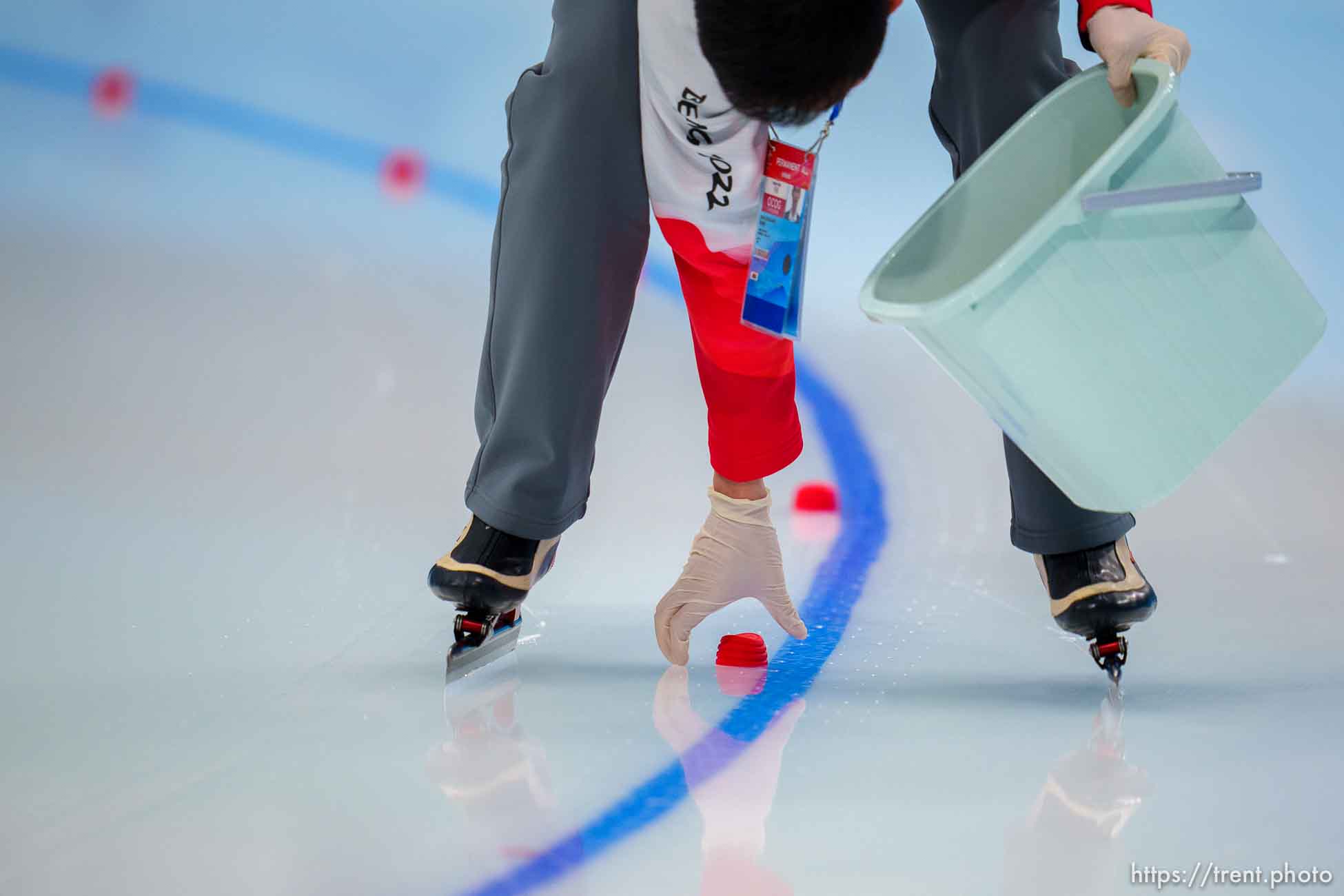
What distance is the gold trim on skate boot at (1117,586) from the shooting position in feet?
3.33

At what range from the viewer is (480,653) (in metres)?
1.08

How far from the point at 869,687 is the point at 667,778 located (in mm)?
271

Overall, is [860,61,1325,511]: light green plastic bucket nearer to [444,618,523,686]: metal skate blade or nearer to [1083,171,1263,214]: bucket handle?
[1083,171,1263,214]: bucket handle

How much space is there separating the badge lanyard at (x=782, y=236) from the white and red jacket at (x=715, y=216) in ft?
0.05

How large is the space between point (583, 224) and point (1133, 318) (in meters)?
0.46

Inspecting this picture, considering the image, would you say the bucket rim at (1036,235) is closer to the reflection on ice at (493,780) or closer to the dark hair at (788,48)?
the dark hair at (788,48)

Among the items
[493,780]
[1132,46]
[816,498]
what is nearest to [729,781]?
[493,780]

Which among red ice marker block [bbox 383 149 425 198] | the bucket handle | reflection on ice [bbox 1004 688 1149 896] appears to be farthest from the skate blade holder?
red ice marker block [bbox 383 149 425 198]

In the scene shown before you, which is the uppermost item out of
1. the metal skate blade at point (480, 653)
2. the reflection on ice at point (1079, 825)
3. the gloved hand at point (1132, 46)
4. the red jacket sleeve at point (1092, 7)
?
the red jacket sleeve at point (1092, 7)

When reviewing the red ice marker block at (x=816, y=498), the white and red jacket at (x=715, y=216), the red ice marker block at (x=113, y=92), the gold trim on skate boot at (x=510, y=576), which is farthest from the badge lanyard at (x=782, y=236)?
the red ice marker block at (x=113, y=92)

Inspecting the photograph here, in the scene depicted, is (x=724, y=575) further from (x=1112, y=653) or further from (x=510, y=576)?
(x=1112, y=653)

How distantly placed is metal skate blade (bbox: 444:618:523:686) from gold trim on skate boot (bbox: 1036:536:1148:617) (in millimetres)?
470

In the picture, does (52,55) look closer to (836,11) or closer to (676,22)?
(676,22)

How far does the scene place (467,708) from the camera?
943 millimetres
